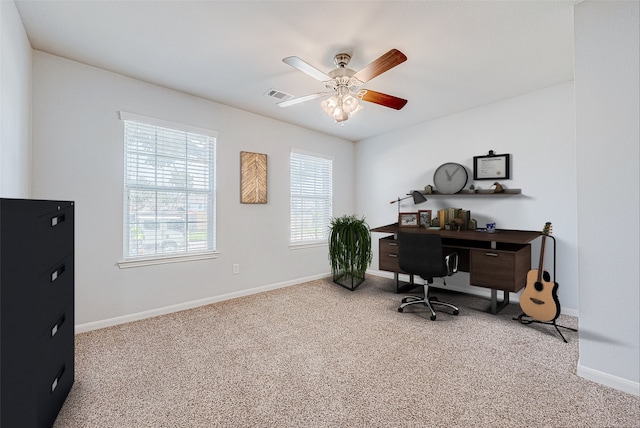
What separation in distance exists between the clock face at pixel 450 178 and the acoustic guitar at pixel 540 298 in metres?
1.47

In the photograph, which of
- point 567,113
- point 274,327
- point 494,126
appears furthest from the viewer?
point 494,126

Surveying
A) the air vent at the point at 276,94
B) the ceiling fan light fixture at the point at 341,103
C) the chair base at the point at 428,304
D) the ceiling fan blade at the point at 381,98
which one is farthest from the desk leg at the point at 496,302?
the air vent at the point at 276,94

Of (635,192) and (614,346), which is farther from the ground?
(635,192)

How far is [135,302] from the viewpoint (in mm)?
2865

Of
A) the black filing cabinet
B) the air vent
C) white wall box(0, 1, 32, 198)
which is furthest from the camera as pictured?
the air vent

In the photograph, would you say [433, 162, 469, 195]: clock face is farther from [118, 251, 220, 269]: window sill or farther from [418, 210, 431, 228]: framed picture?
[118, 251, 220, 269]: window sill

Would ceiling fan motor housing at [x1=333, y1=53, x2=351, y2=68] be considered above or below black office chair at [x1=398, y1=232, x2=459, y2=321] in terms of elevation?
above

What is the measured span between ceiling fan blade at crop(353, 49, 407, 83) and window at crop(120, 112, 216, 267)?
2073 millimetres

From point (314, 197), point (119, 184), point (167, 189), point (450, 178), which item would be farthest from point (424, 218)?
point (119, 184)

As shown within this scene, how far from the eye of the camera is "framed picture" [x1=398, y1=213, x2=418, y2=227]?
3986 millimetres

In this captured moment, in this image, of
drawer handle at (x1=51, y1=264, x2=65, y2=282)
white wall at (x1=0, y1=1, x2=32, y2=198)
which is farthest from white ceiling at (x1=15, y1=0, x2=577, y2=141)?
drawer handle at (x1=51, y1=264, x2=65, y2=282)

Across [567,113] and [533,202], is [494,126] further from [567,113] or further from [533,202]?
[533,202]

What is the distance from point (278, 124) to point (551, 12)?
3.07 metres

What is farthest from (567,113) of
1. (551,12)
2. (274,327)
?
(274,327)
